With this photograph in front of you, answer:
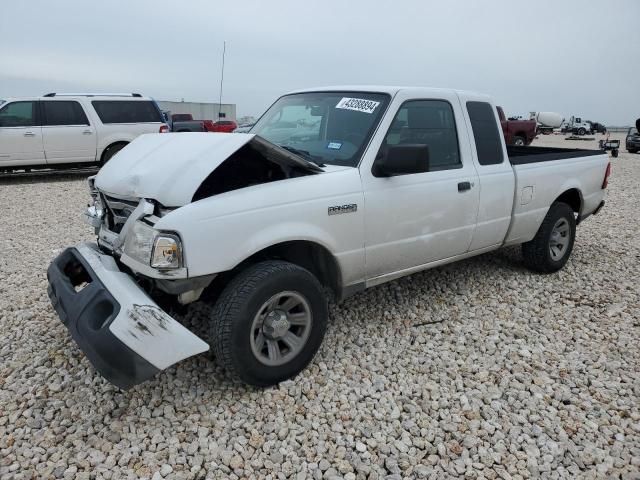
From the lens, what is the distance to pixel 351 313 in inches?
155

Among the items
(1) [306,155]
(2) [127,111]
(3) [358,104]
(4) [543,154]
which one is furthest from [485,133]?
(2) [127,111]

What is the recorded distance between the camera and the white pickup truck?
2467 mm

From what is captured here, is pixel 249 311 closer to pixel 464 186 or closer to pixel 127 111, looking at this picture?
pixel 464 186

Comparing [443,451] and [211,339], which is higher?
[211,339]

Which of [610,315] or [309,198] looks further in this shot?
[610,315]

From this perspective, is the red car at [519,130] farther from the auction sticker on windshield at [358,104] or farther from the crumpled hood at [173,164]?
the crumpled hood at [173,164]

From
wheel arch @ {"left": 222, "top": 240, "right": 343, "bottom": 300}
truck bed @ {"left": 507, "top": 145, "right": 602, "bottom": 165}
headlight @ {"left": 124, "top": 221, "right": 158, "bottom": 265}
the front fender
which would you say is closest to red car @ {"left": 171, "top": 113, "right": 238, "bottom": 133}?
truck bed @ {"left": 507, "top": 145, "right": 602, "bottom": 165}

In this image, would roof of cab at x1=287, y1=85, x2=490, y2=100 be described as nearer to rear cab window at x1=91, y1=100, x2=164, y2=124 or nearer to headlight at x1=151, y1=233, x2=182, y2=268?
headlight at x1=151, y1=233, x2=182, y2=268

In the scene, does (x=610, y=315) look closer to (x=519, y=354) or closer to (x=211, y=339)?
(x=519, y=354)

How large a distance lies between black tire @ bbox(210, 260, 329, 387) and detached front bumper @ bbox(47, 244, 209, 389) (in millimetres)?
211

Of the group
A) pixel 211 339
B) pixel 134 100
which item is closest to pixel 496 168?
pixel 211 339

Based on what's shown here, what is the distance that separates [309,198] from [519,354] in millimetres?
1950

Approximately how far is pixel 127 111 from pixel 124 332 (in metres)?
9.81

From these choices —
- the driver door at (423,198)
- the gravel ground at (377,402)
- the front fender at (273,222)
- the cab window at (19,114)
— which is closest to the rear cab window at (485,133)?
the driver door at (423,198)
